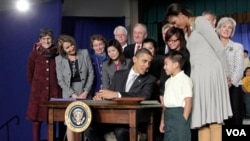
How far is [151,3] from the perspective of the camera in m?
7.20


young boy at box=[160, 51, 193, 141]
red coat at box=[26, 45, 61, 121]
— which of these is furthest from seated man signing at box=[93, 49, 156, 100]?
red coat at box=[26, 45, 61, 121]

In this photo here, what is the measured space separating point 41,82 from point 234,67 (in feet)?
6.16

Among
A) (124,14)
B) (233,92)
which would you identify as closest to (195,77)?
(233,92)

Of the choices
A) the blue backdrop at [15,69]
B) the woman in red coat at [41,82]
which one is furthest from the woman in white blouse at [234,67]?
the blue backdrop at [15,69]

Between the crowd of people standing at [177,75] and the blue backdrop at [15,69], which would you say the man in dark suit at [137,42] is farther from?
the blue backdrop at [15,69]

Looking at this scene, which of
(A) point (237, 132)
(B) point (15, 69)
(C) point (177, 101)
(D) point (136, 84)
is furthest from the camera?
(B) point (15, 69)

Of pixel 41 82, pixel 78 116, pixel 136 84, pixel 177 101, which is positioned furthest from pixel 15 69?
pixel 177 101

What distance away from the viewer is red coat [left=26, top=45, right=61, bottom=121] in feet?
13.5

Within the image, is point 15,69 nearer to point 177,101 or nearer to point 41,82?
point 41,82

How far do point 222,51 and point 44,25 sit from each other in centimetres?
326

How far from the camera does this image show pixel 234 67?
3428mm

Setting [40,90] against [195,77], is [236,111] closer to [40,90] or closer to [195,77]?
[195,77]

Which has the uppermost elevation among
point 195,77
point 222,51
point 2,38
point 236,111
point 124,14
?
point 124,14

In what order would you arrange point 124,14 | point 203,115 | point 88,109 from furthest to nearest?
point 124,14
point 203,115
point 88,109
